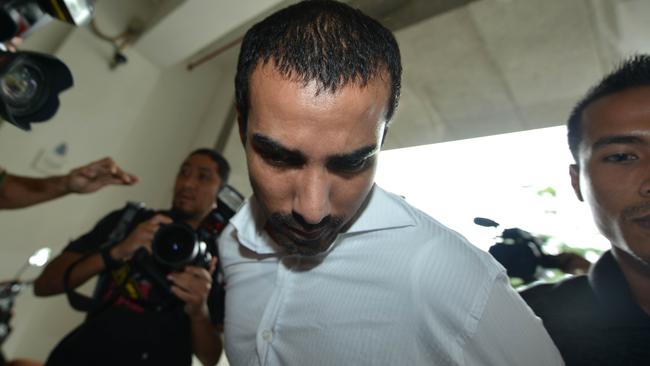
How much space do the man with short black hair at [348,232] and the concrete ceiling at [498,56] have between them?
0.56 ft

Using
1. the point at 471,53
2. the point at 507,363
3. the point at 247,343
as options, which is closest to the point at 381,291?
the point at 507,363

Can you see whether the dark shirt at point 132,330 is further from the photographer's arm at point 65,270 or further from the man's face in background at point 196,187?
the man's face in background at point 196,187

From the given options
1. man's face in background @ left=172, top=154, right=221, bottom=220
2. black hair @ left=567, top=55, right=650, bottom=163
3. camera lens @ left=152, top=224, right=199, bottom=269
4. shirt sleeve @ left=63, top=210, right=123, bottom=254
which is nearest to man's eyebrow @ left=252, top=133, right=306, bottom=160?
black hair @ left=567, top=55, right=650, bottom=163

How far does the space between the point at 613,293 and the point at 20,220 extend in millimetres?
2615

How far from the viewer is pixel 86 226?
212cm

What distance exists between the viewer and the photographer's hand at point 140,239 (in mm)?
1067

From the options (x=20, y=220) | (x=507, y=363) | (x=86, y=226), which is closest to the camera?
(x=507, y=363)

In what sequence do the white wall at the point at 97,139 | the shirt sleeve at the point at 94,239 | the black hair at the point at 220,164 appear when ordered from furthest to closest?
the white wall at the point at 97,139 → the black hair at the point at 220,164 → the shirt sleeve at the point at 94,239

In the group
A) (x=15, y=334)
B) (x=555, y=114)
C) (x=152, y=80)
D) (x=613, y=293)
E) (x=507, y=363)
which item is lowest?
(x=15, y=334)

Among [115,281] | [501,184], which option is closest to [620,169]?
[501,184]

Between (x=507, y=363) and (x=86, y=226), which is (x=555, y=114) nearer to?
(x=507, y=363)

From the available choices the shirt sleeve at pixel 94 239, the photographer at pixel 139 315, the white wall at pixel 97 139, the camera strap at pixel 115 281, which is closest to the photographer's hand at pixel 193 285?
the photographer at pixel 139 315

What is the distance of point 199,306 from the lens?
995 mm

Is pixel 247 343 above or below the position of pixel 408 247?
below
